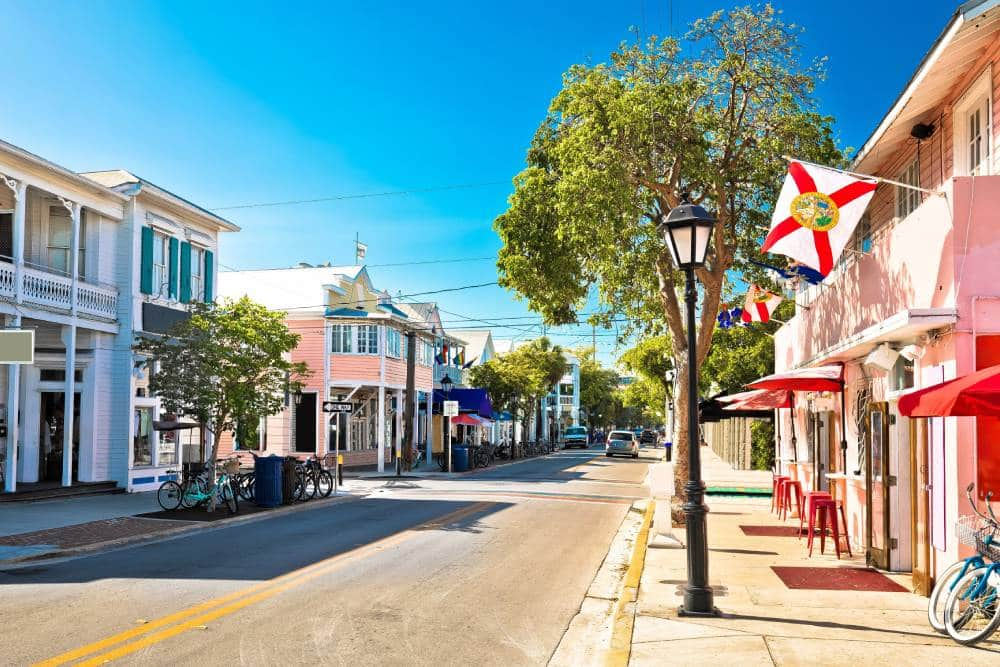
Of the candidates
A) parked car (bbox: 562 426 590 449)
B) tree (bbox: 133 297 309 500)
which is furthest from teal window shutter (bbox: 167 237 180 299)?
parked car (bbox: 562 426 590 449)

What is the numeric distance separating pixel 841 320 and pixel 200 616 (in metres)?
10.3

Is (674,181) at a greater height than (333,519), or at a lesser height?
greater

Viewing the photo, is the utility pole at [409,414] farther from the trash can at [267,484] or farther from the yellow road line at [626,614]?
the yellow road line at [626,614]

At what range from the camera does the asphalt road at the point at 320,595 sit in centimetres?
759

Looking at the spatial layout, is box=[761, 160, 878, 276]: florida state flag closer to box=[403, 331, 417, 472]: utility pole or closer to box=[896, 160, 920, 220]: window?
box=[896, 160, 920, 220]: window

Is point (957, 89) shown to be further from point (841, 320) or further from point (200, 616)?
point (200, 616)

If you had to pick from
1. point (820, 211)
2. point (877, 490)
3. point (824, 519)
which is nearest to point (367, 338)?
point (824, 519)

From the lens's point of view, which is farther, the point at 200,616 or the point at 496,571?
the point at 496,571

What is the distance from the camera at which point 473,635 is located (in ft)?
27.2

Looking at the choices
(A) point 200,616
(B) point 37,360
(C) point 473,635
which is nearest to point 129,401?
(B) point 37,360

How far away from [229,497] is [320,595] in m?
10.8

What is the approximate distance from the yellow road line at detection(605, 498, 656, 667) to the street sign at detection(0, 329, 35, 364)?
801 cm

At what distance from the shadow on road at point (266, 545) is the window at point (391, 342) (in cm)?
1766

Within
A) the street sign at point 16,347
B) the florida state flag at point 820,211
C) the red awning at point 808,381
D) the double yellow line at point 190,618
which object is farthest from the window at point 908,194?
the street sign at point 16,347
